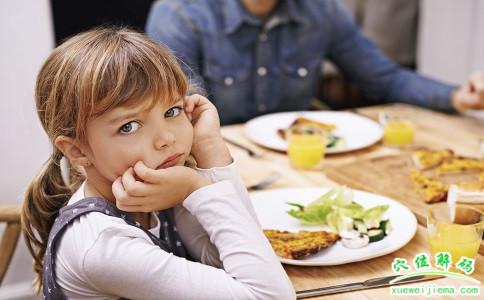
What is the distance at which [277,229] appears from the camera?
4.33ft

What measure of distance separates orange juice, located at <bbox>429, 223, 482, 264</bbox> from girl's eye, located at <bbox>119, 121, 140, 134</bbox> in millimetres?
594

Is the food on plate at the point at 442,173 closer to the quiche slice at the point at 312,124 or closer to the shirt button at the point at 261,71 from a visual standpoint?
the quiche slice at the point at 312,124

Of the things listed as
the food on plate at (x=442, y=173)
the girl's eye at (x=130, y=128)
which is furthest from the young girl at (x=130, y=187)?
the food on plate at (x=442, y=173)

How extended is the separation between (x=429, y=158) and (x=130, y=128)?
0.99 metres

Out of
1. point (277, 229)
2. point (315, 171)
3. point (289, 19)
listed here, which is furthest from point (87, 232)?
point (289, 19)

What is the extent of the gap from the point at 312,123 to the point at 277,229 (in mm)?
795

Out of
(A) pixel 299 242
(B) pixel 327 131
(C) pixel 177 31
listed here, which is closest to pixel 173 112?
(A) pixel 299 242

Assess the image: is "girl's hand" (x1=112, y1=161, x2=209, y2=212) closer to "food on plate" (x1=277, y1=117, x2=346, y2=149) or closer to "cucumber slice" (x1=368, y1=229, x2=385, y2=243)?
"cucumber slice" (x1=368, y1=229, x2=385, y2=243)

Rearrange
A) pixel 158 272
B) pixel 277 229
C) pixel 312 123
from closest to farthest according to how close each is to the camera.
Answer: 1. pixel 158 272
2. pixel 277 229
3. pixel 312 123

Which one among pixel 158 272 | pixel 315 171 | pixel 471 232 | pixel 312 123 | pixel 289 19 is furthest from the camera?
pixel 289 19

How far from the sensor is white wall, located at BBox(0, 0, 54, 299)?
7.46 feet

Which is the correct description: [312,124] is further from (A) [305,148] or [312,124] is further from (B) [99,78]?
(B) [99,78]

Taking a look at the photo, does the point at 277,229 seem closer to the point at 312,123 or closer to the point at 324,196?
the point at 324,196

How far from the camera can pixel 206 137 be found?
46.8 inches
